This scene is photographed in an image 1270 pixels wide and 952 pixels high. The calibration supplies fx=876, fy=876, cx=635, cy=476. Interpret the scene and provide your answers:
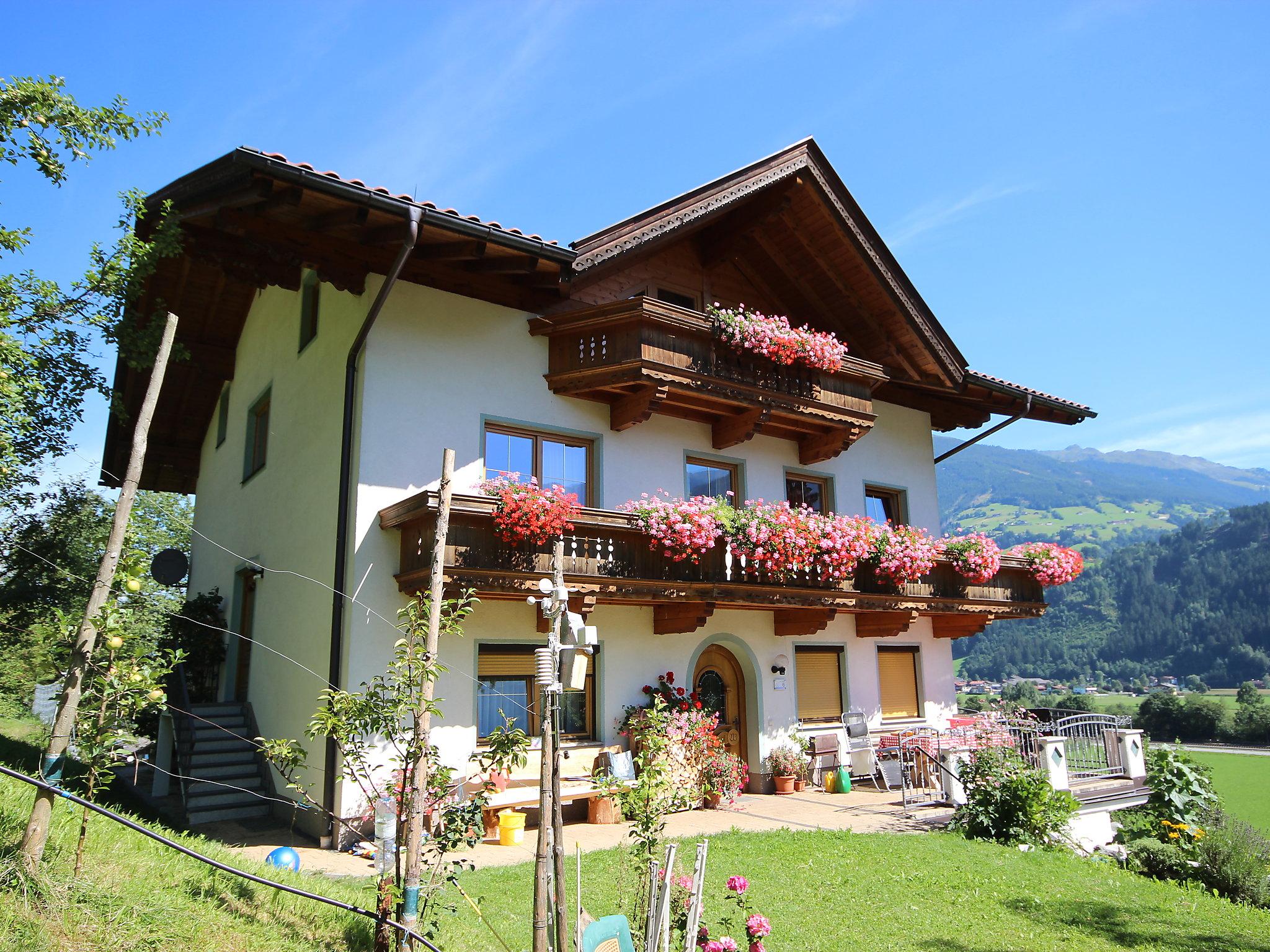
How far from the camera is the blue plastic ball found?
7.94 meters

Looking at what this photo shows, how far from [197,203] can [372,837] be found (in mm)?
8071

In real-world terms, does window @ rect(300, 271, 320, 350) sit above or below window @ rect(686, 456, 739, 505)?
above

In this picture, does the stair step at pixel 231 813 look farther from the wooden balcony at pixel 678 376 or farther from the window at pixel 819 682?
the window at pixel 819 682

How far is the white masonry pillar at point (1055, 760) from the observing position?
41.4ft

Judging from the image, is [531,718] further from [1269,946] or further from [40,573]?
[40,573]

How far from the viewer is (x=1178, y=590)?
13975 cm

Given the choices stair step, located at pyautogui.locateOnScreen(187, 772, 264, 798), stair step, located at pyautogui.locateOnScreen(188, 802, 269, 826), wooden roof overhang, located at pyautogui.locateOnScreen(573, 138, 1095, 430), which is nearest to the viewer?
stair step, located at pyautogui.locateOnScreen(188, 802, 269, 826)

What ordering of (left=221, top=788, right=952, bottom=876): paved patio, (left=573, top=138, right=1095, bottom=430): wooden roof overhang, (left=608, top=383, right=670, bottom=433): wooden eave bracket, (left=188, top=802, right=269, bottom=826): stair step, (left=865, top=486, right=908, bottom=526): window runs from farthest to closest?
(left=865, top=486, right=908, bottom=526): window → (left=573, top=138, right=1095, bottom=430): wooden roof overhang → (left=608, top=383, right=670, bottom=433): wooden eave bracket → (left=188, top=802, right=269, bottom=826): stair step → (left=221, top=788, right=952, bottom=876): paved patio

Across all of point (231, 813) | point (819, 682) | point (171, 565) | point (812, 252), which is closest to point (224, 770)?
point (231, 813)

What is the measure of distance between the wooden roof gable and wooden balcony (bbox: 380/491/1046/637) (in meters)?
4.04

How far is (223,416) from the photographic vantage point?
18.6 m

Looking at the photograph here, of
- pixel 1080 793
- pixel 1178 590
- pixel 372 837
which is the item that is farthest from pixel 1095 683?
pixel 372 837

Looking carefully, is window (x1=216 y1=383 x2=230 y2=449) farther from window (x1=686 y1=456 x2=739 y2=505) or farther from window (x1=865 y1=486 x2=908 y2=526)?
window (x1=865 y1=486 x2=908 y2=526)

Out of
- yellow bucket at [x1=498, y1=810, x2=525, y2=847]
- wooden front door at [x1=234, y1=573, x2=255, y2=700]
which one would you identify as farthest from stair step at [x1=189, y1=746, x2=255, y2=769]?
yellow bucket at [x1=498, y1=810, x2=525, y2=847]
